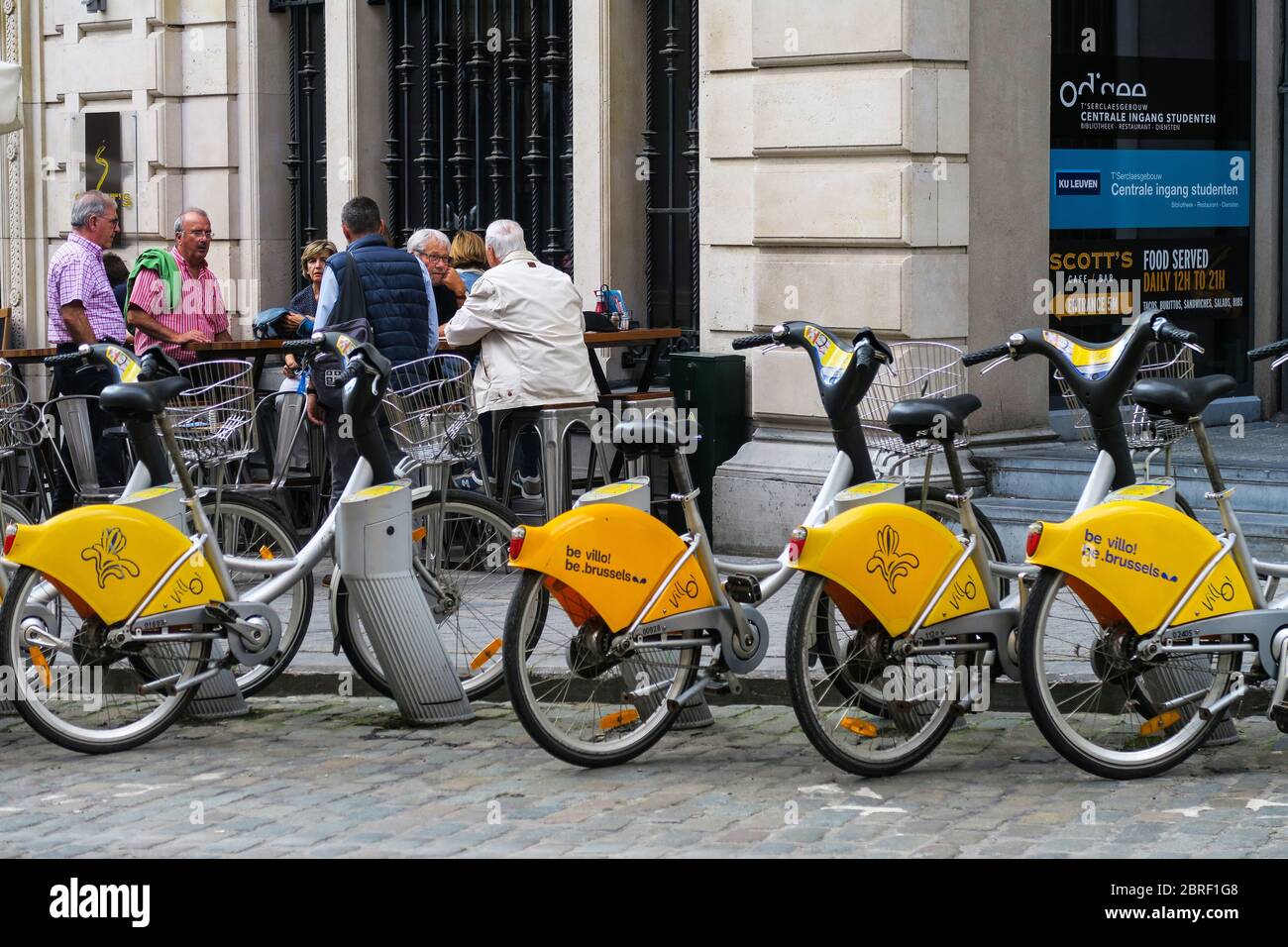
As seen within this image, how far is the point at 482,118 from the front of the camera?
43.7 ft

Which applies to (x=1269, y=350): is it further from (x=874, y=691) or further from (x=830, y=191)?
(x=830, y=191)

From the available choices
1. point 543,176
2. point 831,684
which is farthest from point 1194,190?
point 831,684

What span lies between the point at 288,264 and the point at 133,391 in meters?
8.09

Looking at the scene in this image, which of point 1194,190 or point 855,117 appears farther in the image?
point 1194,190

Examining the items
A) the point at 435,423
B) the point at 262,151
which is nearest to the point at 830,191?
the point at 435,423

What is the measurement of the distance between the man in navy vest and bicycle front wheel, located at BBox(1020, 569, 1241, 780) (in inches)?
168

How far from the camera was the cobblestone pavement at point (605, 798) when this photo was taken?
222 inches

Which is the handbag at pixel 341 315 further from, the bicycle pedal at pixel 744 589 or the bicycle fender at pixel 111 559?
the bicycle pedal at pixel 744 589

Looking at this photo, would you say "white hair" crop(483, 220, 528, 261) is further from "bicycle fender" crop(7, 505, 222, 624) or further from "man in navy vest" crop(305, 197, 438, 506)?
"bicycle fender" crop(7, 505, 222, 624)

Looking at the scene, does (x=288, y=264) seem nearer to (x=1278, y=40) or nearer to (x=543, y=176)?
(x=543, y=176)

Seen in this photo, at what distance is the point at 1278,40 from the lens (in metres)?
12.6

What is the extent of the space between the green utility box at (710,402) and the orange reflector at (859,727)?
4.94 metres

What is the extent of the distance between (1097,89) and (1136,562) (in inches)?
241
